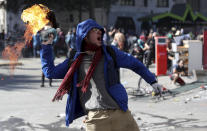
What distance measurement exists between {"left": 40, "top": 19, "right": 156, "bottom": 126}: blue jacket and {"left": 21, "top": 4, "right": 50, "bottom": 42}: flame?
250 mm

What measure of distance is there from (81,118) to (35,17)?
12.7 feet

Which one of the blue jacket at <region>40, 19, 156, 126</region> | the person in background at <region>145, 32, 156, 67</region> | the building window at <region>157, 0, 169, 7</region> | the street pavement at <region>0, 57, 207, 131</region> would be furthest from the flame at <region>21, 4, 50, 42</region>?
the building window at <region>157, 0, 169, 7</region>

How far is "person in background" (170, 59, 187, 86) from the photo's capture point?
11703 mm

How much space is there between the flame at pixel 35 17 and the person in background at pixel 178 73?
7.85 metres

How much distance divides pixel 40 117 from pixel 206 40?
8606 mm

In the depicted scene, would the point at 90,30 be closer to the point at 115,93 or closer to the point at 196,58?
the point at 115,93

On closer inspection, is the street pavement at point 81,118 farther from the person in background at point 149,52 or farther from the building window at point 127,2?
the building window at point 127,2

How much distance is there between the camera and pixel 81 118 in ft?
25.4

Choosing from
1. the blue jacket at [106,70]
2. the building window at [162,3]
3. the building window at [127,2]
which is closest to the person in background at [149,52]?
the blue jacket at [106,70]

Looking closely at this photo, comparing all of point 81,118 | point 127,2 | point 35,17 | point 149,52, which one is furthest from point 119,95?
point 127,2

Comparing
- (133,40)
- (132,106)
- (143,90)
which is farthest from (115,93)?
(133,40)

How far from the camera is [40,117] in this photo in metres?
7.93

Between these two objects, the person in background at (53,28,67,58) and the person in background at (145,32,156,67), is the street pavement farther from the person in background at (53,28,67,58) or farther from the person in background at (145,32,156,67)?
the person in background at (53,28,67,58)

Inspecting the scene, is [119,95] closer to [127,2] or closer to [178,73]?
[178,73]
